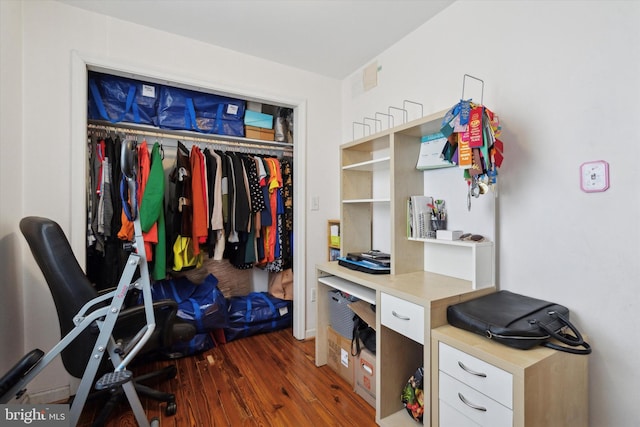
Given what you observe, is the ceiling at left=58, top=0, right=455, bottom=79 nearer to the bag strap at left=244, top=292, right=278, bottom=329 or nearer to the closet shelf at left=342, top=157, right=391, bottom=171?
the closet shelf at left=342, top=157, right=391, bottom=171

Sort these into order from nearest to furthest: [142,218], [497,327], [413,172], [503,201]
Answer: [497,327] < [503,201] < [413,172] < [142,218]

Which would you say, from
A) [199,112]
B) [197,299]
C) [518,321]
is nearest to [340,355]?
[518,321]

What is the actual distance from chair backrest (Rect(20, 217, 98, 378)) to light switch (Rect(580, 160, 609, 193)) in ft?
7.29

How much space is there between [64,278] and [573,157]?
228 centimetres

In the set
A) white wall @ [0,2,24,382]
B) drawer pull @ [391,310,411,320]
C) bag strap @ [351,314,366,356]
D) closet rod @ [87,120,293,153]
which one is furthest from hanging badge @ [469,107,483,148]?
white wall @ [0,2,24,382]

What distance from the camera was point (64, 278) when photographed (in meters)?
1.23

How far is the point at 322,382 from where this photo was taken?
6.09ft

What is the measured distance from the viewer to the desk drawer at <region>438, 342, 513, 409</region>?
945 millimetres

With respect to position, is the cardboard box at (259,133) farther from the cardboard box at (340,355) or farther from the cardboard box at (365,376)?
the cardboard box at (365,376)

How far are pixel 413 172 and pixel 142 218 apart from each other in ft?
6.16

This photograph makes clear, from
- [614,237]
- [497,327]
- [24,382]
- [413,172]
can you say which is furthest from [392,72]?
[24,382]

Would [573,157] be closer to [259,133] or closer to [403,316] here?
[403,316]

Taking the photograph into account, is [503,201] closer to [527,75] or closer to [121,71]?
[527,75]

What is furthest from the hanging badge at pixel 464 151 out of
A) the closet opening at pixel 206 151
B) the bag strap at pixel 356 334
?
the closet opening at pixel 206 151
